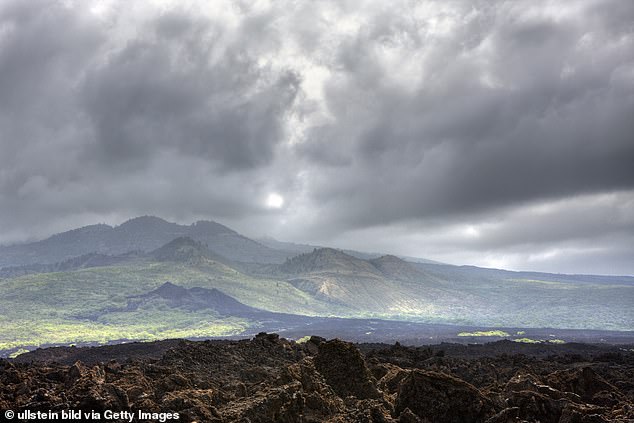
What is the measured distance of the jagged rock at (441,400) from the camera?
1758cm

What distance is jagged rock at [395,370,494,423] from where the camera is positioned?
692 inches

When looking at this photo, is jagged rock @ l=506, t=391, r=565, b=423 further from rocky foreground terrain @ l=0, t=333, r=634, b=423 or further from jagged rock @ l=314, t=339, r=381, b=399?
jagged rock @ l=314, t=339, r=381, b=399

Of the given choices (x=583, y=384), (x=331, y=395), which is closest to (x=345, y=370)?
(x=331, y=395)

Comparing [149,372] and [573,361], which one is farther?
[573,361]

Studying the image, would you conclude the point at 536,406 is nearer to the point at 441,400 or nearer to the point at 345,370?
the point at 441,400

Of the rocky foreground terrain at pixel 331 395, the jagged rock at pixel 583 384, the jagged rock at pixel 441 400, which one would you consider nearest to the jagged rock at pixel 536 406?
the rocky foreground terrain at pixel 331 395

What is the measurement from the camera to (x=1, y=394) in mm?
19719

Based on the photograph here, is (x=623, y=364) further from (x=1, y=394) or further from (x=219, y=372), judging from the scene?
(x=1, y=394)

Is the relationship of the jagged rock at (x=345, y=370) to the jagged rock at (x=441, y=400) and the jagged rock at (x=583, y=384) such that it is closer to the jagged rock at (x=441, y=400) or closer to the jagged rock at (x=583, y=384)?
the jagged rock at (x=441, y=400)

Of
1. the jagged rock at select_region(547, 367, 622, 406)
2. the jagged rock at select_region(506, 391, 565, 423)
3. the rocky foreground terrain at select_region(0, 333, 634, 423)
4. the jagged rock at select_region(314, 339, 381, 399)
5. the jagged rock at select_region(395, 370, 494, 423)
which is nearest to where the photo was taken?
the rocky foreground terrain at select_region(0, 333, 634, 423)

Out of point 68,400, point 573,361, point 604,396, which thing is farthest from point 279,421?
point 573,361

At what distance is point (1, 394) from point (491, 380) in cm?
2459

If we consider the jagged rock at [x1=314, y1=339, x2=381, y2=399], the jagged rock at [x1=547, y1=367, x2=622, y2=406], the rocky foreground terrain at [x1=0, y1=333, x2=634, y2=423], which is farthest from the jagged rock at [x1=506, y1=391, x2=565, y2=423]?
the jagged rock at [x1=547, y1=367, x2=622, y2=406]

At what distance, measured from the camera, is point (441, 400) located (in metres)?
18.0
